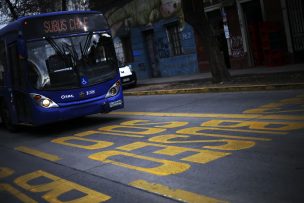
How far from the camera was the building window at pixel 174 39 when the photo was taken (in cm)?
2533

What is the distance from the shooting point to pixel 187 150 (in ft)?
24.8

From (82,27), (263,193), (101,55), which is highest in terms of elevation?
(82,27)

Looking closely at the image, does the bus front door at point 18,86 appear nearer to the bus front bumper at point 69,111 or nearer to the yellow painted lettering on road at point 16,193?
the bus front bumper at point 69,111

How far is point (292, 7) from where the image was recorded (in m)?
19.0

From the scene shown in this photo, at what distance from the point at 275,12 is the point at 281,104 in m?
9.65

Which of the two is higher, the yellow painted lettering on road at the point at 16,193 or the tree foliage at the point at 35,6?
the tree foliage at the point at 35,6

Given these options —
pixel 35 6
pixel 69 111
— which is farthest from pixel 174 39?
pixel 69 111

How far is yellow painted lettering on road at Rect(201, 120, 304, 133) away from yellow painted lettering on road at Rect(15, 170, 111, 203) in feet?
11.4

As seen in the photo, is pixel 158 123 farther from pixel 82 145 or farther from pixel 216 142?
pixel 216 142

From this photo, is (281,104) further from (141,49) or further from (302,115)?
(141,49)

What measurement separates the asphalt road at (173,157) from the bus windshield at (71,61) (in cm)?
126

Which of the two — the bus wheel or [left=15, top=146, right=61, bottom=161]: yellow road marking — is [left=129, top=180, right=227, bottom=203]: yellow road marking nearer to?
[left=15, top=146, right=61, bottom=161]: yellow road marking

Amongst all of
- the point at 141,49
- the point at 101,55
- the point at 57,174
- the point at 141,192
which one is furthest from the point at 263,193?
the point at 141,49

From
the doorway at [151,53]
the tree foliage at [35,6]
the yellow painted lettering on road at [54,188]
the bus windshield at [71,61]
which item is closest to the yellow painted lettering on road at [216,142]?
the yellow painted lettering on road at [54,188]
